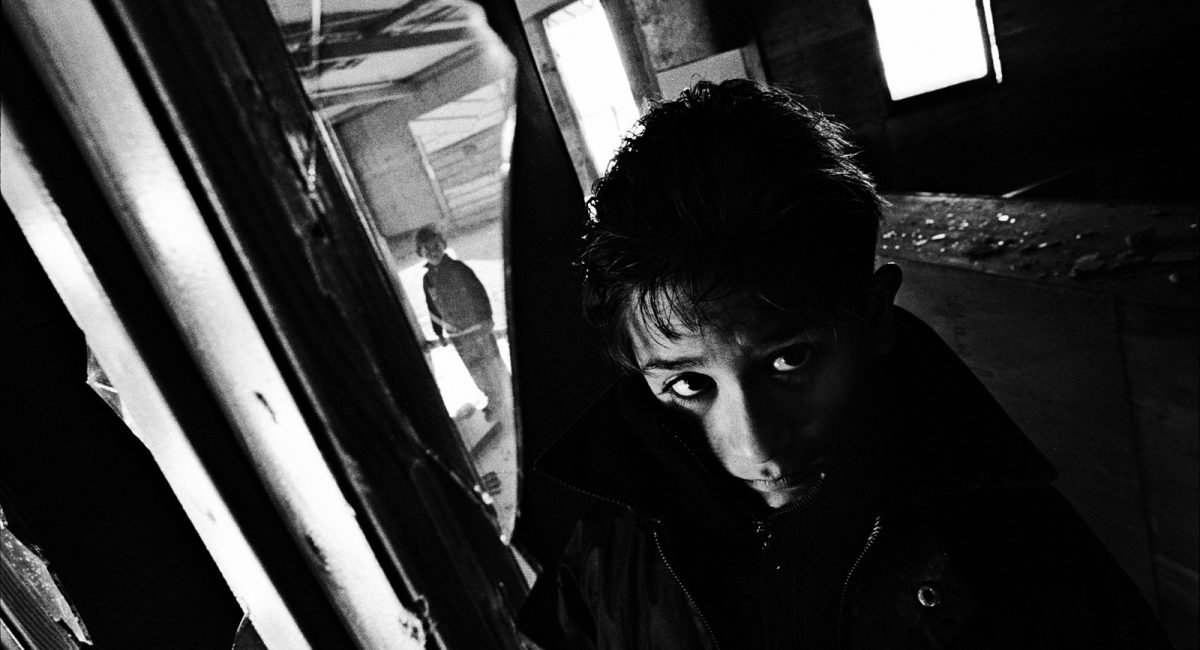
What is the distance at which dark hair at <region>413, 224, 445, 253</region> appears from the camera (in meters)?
1.74

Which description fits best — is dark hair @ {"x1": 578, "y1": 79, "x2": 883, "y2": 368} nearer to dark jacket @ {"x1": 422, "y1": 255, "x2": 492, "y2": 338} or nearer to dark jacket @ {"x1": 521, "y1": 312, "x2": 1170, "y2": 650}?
dark jacket @ {"x1": 521, "y1": 312, "x2": 1170, "y2": 650}

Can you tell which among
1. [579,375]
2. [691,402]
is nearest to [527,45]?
[579,375]

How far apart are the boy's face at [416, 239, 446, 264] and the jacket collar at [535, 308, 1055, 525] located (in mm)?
792

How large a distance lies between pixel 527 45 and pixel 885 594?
2139 mm

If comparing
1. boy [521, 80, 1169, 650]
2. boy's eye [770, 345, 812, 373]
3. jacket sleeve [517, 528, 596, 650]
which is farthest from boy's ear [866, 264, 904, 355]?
jacket sleeve [517, 528, 596, 650]

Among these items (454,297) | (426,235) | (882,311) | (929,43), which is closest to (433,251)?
(426,235)

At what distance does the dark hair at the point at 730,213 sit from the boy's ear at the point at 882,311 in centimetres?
5

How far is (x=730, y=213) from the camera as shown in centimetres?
100

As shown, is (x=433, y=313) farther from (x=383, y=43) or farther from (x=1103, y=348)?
(x=1103, y=348)

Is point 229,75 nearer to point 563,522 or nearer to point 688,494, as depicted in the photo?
point 688,494

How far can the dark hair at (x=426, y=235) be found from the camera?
5.70 feet

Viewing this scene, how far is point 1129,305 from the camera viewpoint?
1.31 meters

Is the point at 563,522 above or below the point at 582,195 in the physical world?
below

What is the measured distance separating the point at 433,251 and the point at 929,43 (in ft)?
14.9
